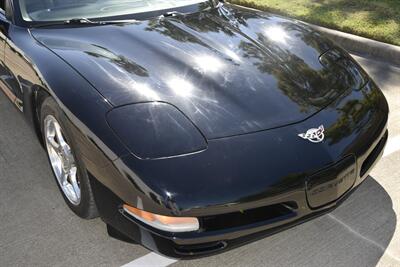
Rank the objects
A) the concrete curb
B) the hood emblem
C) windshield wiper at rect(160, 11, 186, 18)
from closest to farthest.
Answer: the hood emblem → windshield wiper at rect(160, 11, 186, 18) → the concrete curb

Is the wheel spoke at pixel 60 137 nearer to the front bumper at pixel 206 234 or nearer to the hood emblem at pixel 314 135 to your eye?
the front bumper at pixel 206 234

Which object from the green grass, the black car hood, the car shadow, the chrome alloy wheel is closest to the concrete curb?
the green grass

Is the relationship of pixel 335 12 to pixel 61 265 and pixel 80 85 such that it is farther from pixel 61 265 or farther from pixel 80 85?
pixel 61 265

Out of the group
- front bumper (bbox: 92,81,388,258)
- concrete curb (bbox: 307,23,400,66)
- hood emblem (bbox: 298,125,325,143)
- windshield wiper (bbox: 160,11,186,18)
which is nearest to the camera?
front bumper (bbox: 92,81,388,258)

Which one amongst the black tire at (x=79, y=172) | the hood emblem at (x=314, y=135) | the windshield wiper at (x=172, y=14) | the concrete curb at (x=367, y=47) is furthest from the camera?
the concrete curb at (x=367, y=47)

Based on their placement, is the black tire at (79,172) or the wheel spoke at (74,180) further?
the wheel spoke at (74,180)

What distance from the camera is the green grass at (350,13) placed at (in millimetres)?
5176

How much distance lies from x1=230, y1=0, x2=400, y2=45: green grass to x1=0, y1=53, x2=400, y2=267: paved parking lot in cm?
270

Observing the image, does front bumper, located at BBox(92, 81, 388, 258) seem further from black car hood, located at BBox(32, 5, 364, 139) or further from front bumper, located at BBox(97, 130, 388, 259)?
black car hood, located at BBox(32, 5, 364, 139)

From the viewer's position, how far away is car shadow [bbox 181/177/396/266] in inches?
→ 88.6

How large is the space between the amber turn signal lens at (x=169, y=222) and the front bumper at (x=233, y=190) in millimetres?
25

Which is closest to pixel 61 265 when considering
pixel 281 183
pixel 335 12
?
pixel 281 183

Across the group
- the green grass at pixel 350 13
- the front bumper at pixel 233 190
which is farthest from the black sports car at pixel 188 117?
the green grass at pixel 350 13

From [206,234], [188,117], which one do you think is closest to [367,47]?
[188,117]
